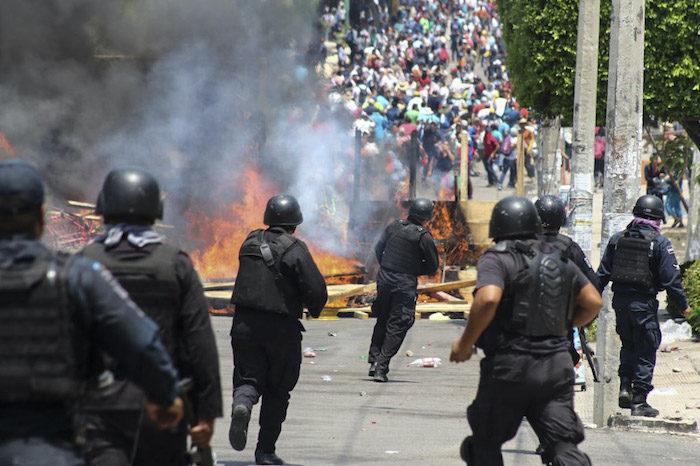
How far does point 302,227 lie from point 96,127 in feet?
15.8

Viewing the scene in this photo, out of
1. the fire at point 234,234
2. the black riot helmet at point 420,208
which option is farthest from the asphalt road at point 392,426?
the fire at point 234,234

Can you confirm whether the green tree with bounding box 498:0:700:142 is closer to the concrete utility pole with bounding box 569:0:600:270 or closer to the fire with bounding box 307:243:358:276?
the concrete utility pole with bounding box 569:0:600:270

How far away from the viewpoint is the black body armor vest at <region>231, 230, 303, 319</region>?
5926 mm

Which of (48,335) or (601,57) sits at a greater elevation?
(601,57)

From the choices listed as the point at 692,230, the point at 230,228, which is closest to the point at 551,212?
the point at 230,228

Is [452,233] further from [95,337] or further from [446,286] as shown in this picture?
[95,337]

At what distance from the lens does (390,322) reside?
949 centimetres

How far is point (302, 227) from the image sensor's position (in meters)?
16.0

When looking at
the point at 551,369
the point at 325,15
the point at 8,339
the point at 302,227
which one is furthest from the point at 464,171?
the point at 325,15

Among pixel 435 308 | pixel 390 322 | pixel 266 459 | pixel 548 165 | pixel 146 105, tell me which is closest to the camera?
pixel 266 459

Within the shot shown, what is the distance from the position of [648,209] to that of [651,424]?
142 centimetres

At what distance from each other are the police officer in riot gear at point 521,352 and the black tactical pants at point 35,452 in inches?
76.3

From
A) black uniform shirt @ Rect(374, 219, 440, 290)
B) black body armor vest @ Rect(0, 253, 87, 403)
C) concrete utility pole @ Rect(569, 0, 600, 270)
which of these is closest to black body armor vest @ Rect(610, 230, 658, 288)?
concrete utility pole @ Rect(569, 0, 600, 270)

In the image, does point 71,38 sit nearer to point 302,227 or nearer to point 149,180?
point 302,227
